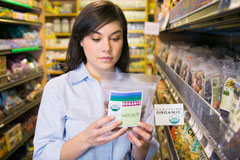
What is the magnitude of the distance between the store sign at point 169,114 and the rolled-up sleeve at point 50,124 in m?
0.50

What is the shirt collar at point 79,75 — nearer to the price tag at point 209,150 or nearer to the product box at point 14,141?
the price tag at point 209,150

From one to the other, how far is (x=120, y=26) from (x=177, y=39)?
6.00 ft

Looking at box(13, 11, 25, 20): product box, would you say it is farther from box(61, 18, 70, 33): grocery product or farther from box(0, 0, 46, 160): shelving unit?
box(61, 18, 70, 33): grocery product

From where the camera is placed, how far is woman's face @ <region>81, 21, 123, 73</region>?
1073 mm

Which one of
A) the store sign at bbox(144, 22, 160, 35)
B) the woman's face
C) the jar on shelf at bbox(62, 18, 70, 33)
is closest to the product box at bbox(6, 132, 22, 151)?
the woman's face

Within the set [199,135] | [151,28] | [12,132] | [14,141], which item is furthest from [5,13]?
[199,135]

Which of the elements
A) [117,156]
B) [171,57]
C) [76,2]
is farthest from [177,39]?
[76,2]

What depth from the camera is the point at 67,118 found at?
111 centimetres

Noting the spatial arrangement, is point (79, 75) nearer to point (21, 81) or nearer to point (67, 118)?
point (67, 118)

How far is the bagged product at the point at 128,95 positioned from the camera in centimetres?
80

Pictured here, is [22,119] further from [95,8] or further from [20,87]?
[95,8]

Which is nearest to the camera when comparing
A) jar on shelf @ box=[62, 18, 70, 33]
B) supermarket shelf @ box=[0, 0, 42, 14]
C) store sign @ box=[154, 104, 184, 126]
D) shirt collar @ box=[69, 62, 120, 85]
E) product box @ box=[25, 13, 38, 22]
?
store sign @ box=[154, 104, 184, 126]

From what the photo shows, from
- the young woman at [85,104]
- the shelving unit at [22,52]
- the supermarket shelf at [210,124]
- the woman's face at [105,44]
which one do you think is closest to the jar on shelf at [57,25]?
the shelving unit at [22,52]

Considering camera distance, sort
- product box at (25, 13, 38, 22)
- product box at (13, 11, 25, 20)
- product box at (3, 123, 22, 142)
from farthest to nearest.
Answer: product box at (25, 13, 38, 22), product box at (13, 11, 25, 20), product box at (3, 123, 22, 142)
